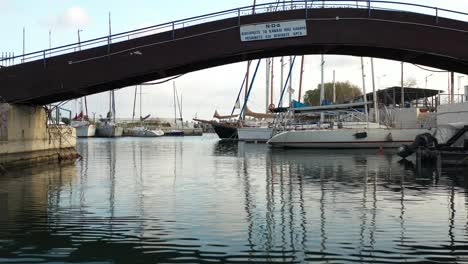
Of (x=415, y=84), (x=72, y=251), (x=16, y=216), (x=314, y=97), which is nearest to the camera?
(x=72, y=251)

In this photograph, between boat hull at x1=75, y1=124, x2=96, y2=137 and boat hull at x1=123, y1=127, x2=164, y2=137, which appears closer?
boat hull at x1=75, y1=124, x2=96, y2=137

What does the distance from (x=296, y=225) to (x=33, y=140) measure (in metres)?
22.3

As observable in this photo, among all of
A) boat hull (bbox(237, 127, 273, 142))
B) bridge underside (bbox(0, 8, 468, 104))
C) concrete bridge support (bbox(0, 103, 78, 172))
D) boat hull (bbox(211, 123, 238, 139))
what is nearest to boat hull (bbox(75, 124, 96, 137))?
boat hull (bbox(211, 123, 238, 139))

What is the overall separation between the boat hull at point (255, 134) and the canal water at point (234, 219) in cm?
4843

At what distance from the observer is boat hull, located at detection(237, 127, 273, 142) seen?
2901 inches

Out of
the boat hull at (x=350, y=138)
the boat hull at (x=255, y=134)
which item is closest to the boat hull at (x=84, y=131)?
the boat hull at (x=255, y=134)

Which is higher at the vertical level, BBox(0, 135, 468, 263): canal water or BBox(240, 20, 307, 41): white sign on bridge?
BBox(240, 20, 307, 41): white sign on bridge

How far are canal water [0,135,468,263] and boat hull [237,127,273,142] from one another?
159ft

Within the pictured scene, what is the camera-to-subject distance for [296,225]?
43.5 ft

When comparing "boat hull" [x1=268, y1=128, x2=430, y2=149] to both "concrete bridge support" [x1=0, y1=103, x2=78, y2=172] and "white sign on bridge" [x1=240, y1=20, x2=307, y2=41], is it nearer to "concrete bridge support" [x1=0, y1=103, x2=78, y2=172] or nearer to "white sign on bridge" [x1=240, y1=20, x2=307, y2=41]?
"concrete bridge support" [x1=0, y1=103, x2=78, y2=172]

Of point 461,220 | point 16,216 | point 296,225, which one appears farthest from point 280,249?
point 16,216

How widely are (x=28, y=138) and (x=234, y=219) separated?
20.1 meters

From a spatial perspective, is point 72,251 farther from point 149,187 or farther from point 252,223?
point 149,187

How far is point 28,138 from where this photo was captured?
100 feet
